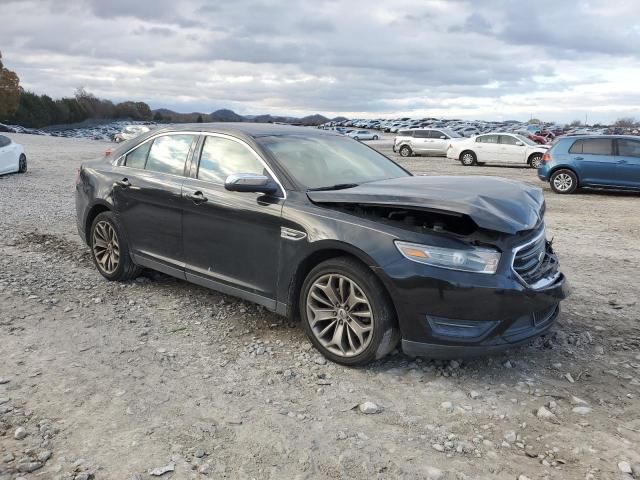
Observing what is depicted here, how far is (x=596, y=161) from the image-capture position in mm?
14633

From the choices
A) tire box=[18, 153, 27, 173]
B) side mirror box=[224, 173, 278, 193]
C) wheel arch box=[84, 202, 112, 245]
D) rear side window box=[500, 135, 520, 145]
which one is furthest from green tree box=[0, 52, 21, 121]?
side mirror box=[224, 173, 278, 193]

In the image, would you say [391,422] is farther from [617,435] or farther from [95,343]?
[95,343]

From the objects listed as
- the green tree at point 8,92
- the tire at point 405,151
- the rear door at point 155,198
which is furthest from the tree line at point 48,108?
the rear door at point 155,198

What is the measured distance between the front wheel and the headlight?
22876 millimetres

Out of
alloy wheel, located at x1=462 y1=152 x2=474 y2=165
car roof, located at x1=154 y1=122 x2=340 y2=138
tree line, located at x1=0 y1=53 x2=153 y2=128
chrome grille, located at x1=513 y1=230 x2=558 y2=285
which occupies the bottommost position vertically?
chrome grille, located at x1=513 y1=230 x2=558 y2=285

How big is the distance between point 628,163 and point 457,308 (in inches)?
509

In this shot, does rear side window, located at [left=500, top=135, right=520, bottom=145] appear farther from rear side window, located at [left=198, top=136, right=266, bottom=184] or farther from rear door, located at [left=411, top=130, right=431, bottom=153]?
rear side window, located at [left=198, top=136, right=266, bottom=184]

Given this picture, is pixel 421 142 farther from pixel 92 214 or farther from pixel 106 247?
pixel 106 247

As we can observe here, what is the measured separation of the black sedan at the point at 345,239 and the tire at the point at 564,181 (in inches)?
436

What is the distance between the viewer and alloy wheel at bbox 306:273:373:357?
12.7 feet

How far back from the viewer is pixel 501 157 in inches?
977

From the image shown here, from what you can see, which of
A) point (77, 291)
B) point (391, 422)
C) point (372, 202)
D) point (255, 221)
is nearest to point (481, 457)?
point (391, 422)

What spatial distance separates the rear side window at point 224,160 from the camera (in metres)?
4.66

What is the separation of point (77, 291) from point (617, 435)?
473 cm
